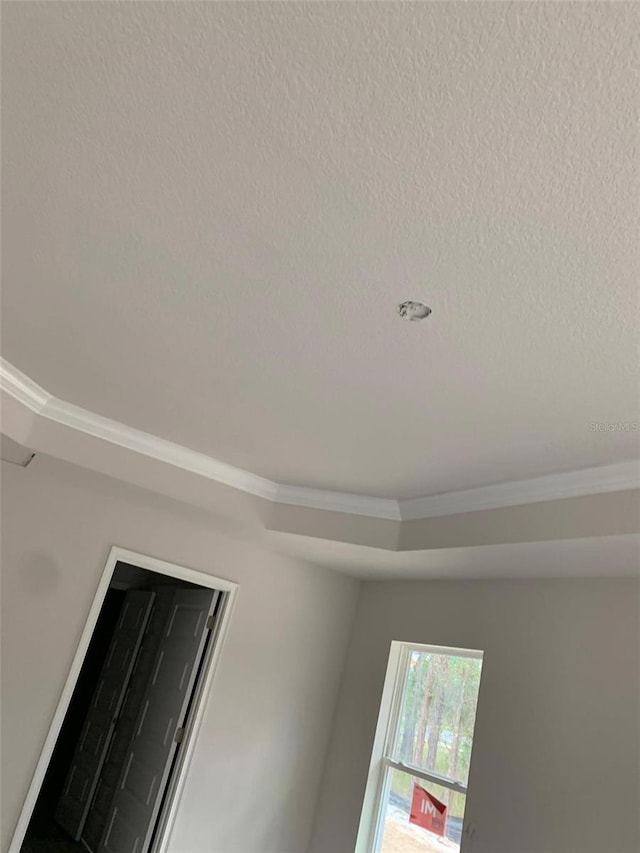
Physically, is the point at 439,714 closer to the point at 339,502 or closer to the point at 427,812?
the point at 427,812

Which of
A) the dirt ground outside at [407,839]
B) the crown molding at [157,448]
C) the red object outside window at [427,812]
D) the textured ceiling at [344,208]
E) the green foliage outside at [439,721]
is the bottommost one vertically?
the dirt ground outside at [407,839]

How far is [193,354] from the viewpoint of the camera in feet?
7.95

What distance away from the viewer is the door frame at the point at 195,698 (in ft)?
11.1

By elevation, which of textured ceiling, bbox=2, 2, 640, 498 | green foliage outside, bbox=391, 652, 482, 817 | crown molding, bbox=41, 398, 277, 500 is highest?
textured ceiling, bbox=2, 2, 640, 498

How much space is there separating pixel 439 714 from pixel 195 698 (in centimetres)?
163

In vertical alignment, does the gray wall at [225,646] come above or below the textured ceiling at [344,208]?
below

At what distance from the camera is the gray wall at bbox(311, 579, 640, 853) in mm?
2795

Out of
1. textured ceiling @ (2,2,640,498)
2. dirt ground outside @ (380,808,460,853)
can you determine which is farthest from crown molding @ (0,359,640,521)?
dirt ground outside @ (380,808,460,853)

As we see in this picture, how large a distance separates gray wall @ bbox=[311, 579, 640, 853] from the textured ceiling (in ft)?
3.42

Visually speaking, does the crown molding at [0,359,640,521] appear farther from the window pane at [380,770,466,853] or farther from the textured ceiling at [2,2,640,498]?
the window pane at [380,770,466,853]

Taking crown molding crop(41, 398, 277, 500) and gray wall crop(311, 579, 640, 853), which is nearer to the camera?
gray wall crop(311, 579, 640, 853)

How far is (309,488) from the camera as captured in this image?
3.83 metres

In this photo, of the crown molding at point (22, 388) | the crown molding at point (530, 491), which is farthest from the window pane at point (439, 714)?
the crown molding at point (22, 388)

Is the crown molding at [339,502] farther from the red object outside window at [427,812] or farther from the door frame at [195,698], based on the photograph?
the red object outside window at [427,812]
